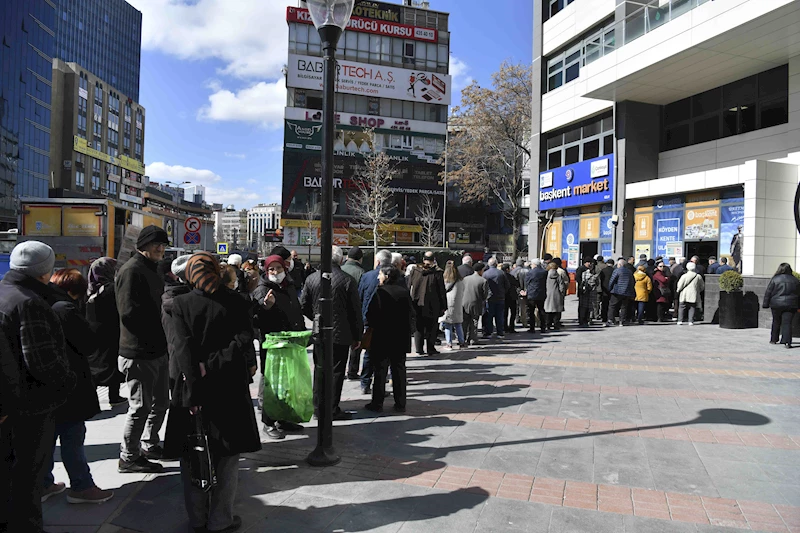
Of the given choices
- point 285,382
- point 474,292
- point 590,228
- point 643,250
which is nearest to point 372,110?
point 590,228

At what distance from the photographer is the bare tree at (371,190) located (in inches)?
2140

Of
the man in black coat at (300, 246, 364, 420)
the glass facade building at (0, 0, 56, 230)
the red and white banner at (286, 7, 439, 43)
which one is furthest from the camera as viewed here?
the red and white banner at (286, 7, 439, 43)

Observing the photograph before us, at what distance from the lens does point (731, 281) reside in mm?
13391

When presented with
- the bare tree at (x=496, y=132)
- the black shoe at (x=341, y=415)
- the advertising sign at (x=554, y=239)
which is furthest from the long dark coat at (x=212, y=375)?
the bare tree at (x=496, y=132)

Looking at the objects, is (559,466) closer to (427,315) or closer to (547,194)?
(427,315)

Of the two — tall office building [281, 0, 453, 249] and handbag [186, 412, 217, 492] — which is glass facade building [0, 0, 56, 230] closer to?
tall office building [281, 0, 453, 249]

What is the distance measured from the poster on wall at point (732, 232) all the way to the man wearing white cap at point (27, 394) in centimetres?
1826

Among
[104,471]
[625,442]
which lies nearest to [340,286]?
[104,471]

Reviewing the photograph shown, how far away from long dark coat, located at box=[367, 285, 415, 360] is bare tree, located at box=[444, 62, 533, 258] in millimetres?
34107

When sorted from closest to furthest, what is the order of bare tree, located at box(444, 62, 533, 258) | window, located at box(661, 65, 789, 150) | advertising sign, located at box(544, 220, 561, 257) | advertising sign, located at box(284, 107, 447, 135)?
window, located at box(661, 65, 789, 150)
advertising sign, located at box(544, 220, 561, 257)
bare tree, located at box(444, 62, 533, 258)
advertising sign, located at box(284, 107, 447, 135)

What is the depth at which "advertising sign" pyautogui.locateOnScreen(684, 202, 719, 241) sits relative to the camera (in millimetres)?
18328

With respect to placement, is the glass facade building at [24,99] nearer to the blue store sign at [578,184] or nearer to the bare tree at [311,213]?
the bare tree at [311,213]

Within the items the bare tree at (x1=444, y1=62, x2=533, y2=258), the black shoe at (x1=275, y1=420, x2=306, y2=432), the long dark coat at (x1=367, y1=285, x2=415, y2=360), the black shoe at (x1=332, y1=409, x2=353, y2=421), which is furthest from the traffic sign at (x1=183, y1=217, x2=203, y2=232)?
the bare tree at (x1=444, y1=62, x2=533, y2=258)

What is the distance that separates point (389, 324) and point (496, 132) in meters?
35.9
